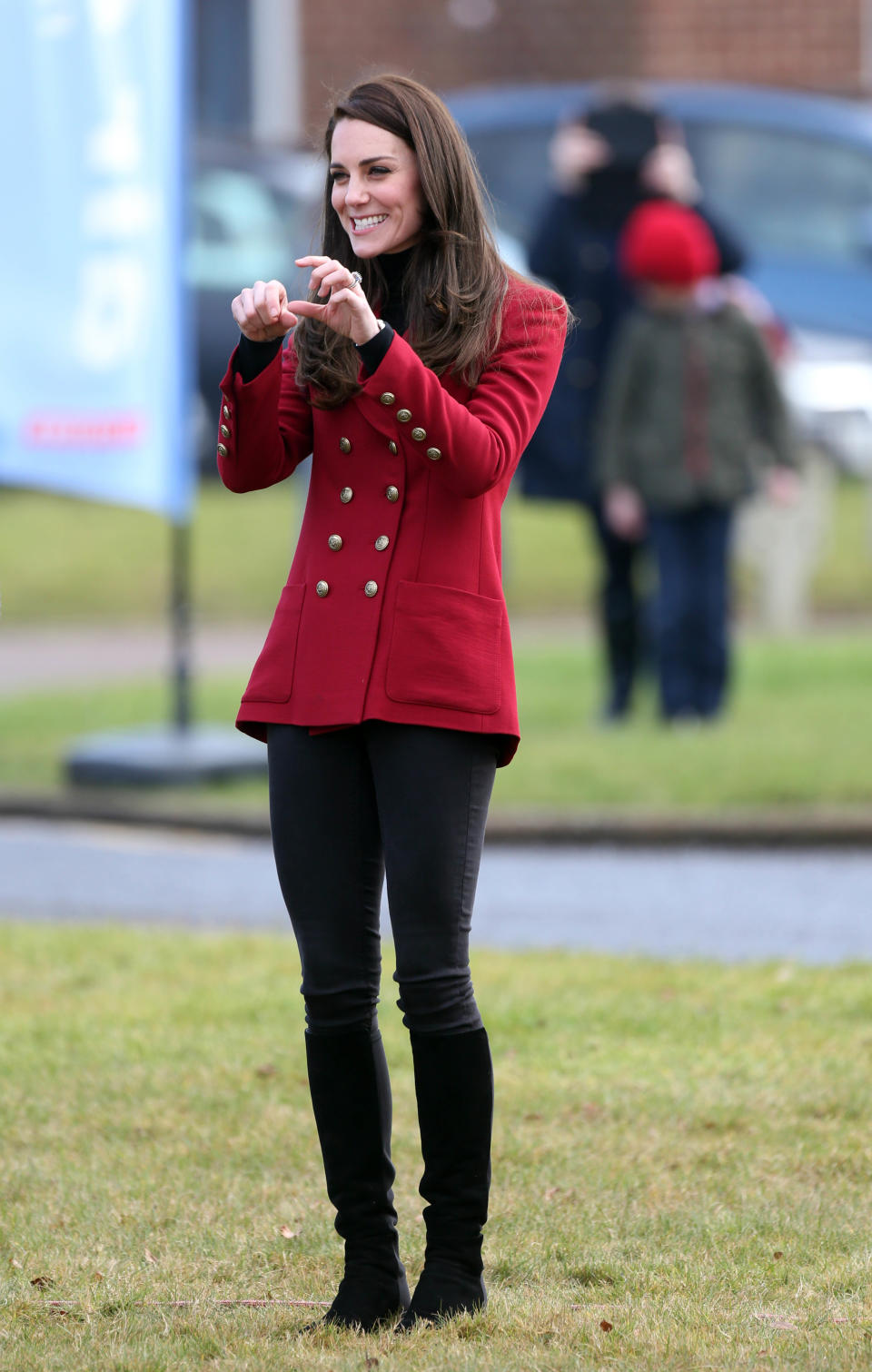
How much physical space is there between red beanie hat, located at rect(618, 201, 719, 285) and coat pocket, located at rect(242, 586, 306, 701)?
258 inches

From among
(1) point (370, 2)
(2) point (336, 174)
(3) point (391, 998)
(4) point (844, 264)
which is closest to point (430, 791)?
(2) point (336, 174)

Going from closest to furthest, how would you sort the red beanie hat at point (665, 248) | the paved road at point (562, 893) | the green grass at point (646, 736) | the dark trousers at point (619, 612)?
the paved road at point (562, 893) → the green grass at point (646, 736) → the red beanie hat at point (665, 248) → the dark trousers at point (619, 612)

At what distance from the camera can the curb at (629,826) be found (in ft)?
26.7

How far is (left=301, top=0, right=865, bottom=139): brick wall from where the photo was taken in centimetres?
1922

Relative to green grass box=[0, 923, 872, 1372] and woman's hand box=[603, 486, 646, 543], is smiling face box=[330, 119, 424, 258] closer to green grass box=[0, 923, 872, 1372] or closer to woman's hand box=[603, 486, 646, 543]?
green grass box=[0, 923, 872, 1372]

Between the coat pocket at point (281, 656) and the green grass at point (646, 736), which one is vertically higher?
the coat pocket at point (281, 656)

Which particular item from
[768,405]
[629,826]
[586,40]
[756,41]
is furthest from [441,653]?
[756,41]

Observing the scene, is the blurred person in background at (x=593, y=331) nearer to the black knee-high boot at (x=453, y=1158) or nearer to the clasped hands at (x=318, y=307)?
the black knee-high boot at (x=453, y=1158)

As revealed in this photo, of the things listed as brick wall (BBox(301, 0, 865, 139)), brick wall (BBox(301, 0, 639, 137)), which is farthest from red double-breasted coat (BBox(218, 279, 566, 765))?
brick wall (BBox(301, 0, 639, 137))

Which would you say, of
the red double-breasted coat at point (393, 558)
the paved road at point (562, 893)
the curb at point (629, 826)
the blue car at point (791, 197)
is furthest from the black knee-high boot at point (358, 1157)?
the blue car at point (791, 197)

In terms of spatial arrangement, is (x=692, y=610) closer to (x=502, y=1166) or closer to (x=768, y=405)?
(x=768, y=405)

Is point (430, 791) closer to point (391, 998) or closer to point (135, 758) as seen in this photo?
point (391, 998)

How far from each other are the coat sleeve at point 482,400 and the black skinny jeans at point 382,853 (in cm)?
41

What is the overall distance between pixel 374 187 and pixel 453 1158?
1489 millimetres
